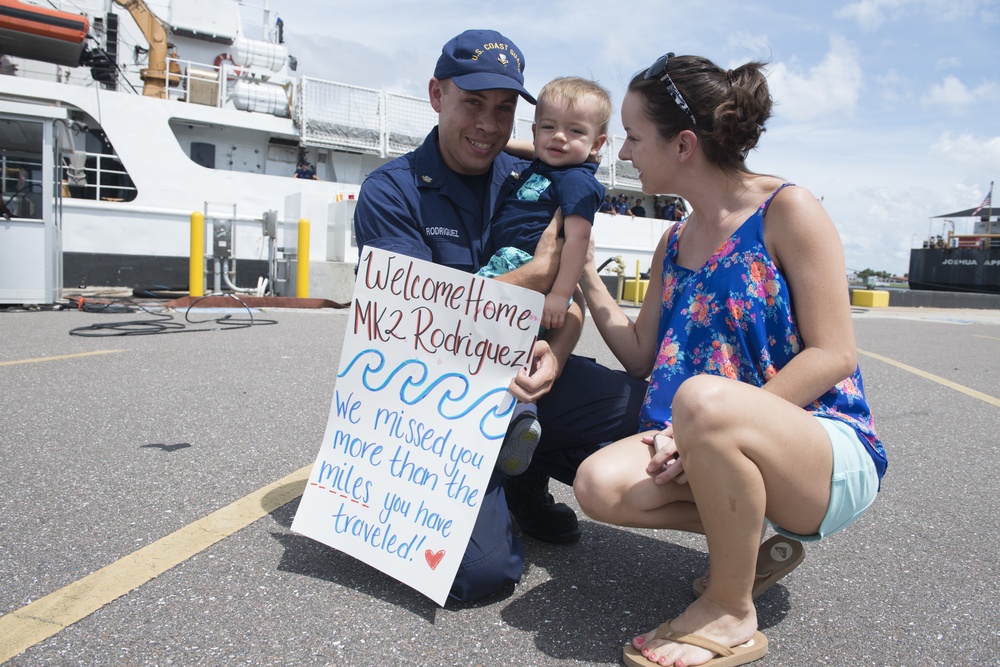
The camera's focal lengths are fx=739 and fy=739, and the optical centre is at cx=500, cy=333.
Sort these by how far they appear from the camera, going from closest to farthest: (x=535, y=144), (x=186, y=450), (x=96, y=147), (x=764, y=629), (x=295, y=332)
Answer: (x=764, y=629) → (x=535, y=144) → (x=186, y=450) → (x=295, y=332) → (x=96, y=147)

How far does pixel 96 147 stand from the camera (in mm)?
16172

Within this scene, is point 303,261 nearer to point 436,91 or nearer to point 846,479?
point 436,91

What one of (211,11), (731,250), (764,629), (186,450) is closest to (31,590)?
(186,450)

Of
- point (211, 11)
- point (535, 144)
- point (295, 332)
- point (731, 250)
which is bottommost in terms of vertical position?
point (295, 332)

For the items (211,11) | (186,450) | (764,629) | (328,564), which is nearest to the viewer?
(764,629)

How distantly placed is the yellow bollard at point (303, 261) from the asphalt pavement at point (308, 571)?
26.6 ft

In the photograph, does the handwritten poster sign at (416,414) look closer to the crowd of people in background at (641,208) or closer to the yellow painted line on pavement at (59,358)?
the yellow painted line on pavement at (59,358)

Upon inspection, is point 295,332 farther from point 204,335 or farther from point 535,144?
point 535,144

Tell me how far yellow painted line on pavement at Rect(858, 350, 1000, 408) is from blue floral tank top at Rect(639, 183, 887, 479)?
4.39 m

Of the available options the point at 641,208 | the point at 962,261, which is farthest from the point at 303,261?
the point at 962,261

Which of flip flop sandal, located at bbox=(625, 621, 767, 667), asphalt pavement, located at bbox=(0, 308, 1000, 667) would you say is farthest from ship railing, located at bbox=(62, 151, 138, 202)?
flip flop sandal, located at bbox=(625, 621, 767, 667)

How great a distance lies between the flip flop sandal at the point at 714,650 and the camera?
1718 mm

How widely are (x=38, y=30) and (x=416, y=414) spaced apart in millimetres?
14369

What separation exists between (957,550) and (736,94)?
179 centimetres
